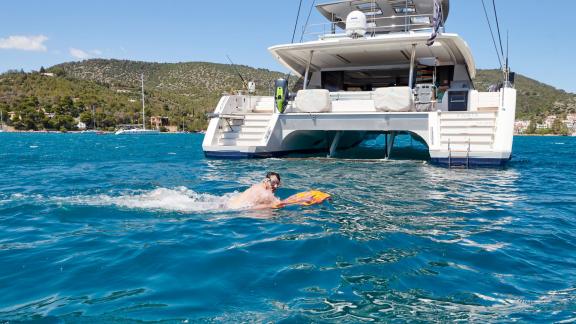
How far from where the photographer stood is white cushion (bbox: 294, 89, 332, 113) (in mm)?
14133

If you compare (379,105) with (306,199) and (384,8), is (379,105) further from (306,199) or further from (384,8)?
(306,199)

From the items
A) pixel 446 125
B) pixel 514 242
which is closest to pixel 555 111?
pixel 446 125

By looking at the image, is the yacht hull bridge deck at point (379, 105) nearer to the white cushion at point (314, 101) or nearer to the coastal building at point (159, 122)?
the white cushion at point (314, 101)

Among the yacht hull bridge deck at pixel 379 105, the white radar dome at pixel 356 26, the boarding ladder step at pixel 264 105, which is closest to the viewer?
the yacht hull bridge deck at pixel 379 105

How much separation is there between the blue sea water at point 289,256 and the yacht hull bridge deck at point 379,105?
4123 mm

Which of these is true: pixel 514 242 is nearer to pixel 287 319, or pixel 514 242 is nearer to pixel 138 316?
pixel 287 319

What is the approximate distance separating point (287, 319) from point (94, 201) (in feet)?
16.4

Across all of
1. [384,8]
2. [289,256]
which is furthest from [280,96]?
[289,256]

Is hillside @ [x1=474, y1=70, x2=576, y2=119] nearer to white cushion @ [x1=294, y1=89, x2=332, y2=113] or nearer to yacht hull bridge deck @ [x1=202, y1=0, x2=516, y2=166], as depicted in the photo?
yacht hull bridge deck @ [x1=202, y1=0, x2=516, y2=166]

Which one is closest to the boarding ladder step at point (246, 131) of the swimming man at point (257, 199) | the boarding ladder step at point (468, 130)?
the boarding ladder step at point (468, 130)

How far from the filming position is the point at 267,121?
1546 cm

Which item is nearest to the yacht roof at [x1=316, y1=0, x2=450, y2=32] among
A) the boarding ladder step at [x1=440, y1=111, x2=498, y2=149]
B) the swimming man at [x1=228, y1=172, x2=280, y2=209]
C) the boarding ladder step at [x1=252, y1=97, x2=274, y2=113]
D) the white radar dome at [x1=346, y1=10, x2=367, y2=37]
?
the white radar dome at [x1=346, y1=10, x2=367, y2=37]

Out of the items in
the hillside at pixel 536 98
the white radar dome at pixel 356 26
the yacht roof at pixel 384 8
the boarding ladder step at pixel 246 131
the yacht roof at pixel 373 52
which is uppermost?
the hillside at pixel 536 98

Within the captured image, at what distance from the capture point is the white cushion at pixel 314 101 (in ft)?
46.4
